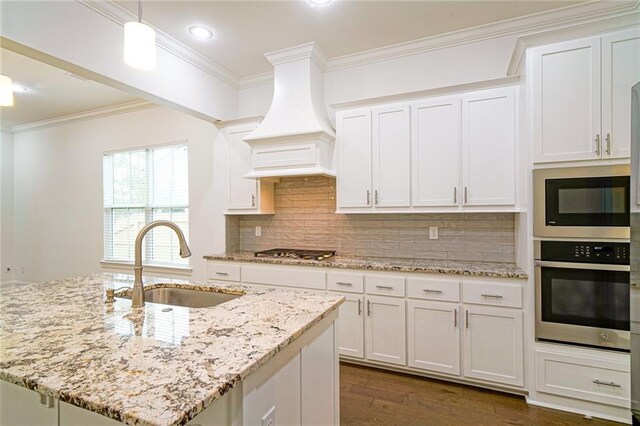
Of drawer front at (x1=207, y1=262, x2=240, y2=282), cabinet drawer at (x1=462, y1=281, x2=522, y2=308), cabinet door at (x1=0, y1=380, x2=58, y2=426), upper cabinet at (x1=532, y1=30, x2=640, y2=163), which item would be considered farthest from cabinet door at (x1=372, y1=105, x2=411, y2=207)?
cabinet door at (x1=0, y1=380, x2=58, y2=426)

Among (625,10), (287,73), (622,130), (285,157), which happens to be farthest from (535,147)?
(287,73)

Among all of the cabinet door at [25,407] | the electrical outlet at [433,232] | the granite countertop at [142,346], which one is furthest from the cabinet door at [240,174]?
the cabinet door at [25,407]

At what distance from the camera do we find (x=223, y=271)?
3463 millimetres

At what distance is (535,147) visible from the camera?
2303mm

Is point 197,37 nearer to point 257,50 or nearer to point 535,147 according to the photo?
point 257,50

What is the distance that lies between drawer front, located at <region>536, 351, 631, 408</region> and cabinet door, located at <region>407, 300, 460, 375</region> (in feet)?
1.83

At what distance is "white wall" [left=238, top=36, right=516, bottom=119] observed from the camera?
9.50 ft

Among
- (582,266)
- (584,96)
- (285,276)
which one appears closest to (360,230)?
(285,276)

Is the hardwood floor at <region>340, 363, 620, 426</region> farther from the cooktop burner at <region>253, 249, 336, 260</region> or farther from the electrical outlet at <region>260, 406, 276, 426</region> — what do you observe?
the electrical outlet at <region>260, 406, 276, 426</region>

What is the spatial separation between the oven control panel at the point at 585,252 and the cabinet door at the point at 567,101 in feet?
1.90

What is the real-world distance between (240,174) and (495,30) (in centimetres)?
283

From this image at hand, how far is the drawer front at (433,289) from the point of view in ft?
8.34

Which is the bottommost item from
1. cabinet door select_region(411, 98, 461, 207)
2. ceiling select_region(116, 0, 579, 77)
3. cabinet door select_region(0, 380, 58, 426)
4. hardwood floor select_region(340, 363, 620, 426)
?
hardwood floor select_region(340, 363, 620, 426)

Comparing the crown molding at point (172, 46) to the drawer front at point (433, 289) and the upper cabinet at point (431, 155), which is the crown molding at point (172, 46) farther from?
the drawer front at point (433, 289)
